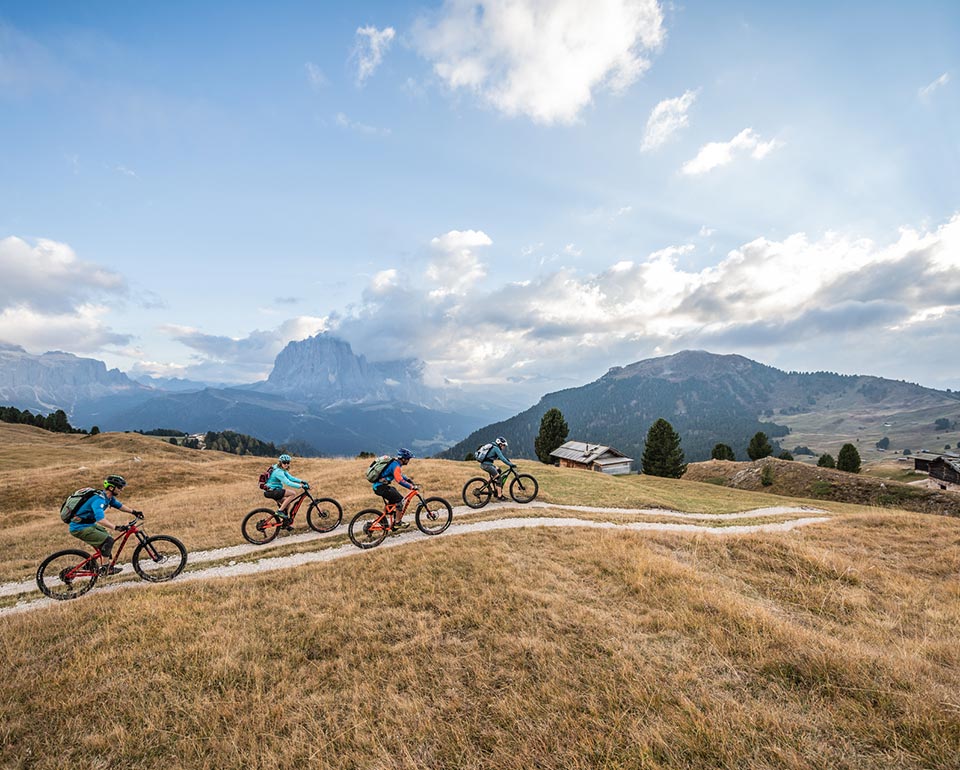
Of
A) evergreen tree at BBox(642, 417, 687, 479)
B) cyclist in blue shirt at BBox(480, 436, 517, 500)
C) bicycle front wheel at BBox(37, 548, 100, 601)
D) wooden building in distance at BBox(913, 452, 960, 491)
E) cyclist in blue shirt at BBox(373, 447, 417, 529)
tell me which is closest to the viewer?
bicycle front wheel at BBox(37, 548, 100, 601)

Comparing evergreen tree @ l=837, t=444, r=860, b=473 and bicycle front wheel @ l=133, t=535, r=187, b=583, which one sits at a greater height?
bicycle front wheel @ l=133, t=535, r=187, b=583

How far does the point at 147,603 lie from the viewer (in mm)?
9547

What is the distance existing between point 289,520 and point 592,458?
66.1 meters

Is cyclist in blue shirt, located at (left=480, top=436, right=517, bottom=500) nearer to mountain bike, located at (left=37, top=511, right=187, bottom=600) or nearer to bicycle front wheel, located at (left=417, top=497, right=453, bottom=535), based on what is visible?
bicycle front wheel, located at (left=417, top=497, right=453, bottom=535)

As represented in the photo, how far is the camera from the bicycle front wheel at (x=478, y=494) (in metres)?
18.8

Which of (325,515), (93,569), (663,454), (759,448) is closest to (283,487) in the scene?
(325,515)

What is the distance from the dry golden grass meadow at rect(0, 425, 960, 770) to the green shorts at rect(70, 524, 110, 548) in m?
1.44

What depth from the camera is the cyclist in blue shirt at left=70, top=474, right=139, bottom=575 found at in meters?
11.2

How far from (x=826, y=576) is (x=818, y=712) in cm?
757

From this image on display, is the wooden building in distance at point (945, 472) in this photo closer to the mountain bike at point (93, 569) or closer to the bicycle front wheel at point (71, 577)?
the mountain bike at point (93, 569)

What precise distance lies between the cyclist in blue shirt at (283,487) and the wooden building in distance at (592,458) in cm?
6526

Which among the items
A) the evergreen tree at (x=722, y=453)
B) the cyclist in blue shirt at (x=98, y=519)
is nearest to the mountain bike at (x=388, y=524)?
the cyclist in blue shirt at (x=98, y=519)

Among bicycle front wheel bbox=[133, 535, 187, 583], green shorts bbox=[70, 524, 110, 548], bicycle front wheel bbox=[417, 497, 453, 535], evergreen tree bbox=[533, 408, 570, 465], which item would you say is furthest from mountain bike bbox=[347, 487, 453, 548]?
evergreen tree bbox=[533, 408, 570, 465]

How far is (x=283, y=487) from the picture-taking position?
51.1ft
